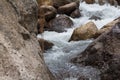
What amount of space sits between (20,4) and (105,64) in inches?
70.7

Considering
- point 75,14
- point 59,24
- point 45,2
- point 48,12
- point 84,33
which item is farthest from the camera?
point 45,2

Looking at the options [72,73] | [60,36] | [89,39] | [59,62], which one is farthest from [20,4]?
[60,36]

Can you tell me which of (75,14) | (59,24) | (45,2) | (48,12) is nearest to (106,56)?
(59,24)

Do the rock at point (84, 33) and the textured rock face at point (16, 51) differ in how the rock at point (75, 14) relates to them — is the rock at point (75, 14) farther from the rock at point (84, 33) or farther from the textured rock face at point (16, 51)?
the textured rock face at point (16, 51)

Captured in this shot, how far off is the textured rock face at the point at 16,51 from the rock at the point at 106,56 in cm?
163

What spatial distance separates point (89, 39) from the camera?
8.25m

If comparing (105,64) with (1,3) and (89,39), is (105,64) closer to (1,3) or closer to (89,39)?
(1,3)

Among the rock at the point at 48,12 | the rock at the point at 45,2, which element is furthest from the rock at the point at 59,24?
the rock at the point at 45,2

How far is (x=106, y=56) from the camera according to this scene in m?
4.95

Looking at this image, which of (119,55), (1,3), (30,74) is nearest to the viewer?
(30,74)

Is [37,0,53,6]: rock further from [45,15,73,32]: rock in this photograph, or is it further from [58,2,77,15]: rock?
[45,15,73,32]: rock

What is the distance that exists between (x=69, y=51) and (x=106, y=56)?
6.51 feet

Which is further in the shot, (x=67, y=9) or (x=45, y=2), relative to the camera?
(x=45, y=2)

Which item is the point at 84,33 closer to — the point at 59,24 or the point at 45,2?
the point at 59,24
